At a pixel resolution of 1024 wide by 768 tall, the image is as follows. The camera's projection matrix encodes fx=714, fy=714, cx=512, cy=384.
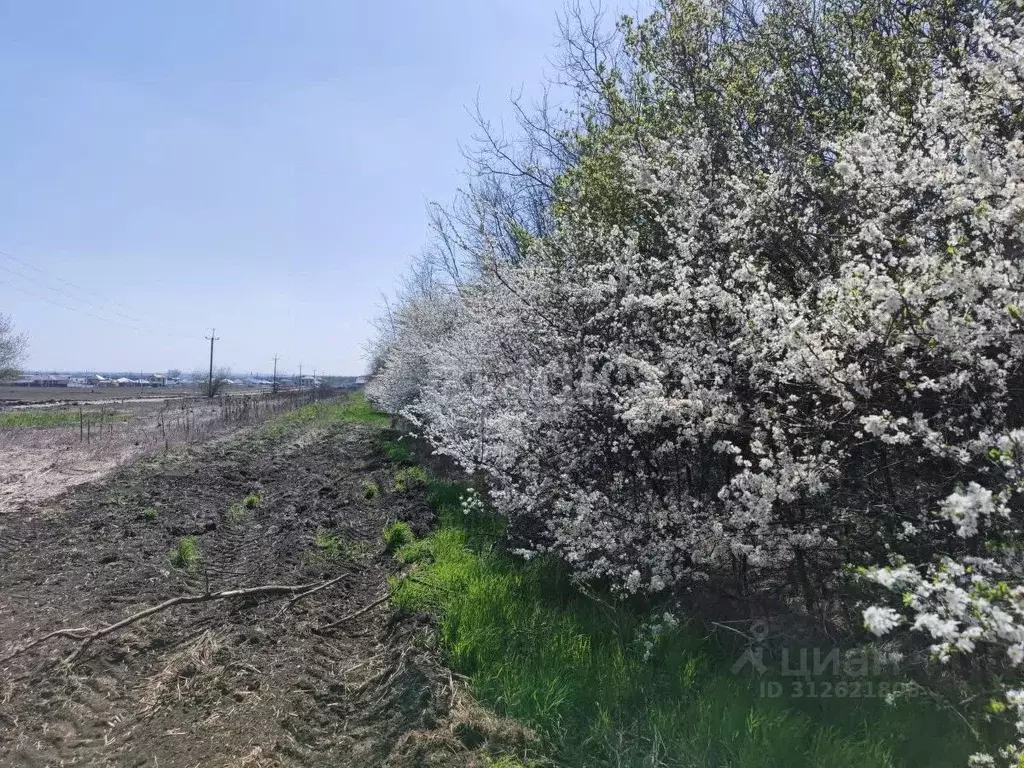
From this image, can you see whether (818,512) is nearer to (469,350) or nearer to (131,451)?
(469,350)

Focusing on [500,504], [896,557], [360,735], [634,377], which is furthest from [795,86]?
[360,735]

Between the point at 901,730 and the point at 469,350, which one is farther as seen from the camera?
the point at 469,350

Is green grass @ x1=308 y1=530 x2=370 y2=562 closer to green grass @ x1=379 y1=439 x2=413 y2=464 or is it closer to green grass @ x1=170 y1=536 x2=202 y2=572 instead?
green grass @ x1=170 y1=536 x2=202 y2=572

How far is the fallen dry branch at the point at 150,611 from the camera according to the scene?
541 cm

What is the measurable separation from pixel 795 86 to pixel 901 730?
5.50m

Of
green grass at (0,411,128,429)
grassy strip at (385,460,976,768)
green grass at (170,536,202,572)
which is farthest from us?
green grass at (0,411,128,429)

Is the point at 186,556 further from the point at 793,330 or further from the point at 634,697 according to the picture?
the point at 793,330

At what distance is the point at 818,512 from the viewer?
14.0 feet

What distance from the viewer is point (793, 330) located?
3.50m

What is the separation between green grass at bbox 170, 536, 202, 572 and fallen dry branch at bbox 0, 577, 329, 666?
1.25 metres

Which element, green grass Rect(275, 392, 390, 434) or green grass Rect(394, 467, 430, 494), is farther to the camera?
green grass Rect(275, 392, 390, 434)

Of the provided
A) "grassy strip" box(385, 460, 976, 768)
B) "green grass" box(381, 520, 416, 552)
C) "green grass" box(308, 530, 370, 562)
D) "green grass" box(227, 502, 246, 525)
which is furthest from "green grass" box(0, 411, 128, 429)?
"grassy strip" box(385, 460, 976, 768)

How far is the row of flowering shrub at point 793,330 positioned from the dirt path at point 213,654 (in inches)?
64.6

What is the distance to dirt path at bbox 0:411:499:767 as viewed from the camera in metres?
4.23
